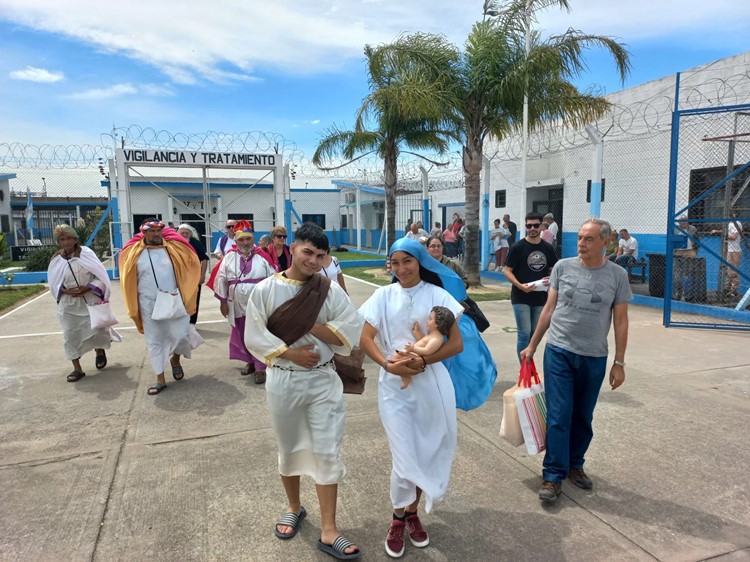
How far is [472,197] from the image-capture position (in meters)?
12.5

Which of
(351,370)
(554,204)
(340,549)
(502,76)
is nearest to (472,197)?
(502,76)

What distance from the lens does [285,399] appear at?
8.66ft

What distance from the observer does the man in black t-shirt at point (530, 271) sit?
4.92 metres

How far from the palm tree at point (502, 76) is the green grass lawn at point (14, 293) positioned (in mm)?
9508

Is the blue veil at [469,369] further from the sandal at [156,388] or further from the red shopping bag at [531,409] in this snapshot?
the sandal at [156,388]

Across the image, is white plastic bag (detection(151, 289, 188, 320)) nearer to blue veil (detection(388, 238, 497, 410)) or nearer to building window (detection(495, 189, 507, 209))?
blue veil (detection(388, 238, 497, 410))

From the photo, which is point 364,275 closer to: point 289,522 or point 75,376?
point 75,376

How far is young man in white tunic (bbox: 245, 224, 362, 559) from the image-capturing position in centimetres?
259

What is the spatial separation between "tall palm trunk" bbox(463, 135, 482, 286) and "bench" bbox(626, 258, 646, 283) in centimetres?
352

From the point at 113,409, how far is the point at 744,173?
11379 millimetres

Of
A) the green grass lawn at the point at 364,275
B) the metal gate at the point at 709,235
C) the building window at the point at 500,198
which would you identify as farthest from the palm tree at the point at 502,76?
the building window at the point at 500,198

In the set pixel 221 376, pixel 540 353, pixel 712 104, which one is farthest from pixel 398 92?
pixel 221 376

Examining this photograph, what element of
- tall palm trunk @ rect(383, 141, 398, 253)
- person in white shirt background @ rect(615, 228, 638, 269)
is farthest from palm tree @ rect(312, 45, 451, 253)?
person in white shirt background @ rect(615, 228, 638, 269)

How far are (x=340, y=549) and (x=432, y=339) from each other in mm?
1153
